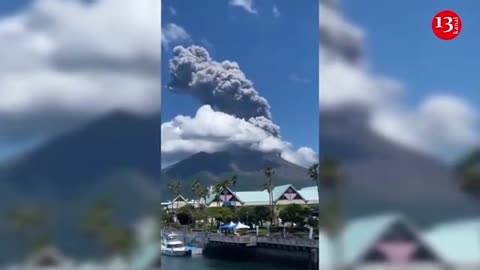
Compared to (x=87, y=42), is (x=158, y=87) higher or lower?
lower

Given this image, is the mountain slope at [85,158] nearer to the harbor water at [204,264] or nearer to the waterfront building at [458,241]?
the waterfront building at [458,241]

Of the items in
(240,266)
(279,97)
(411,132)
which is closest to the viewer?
(411,132)

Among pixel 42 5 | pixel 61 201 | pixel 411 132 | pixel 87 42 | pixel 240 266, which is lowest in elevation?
pixel 240 266

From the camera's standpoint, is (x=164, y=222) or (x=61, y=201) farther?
(x=164, y=222)

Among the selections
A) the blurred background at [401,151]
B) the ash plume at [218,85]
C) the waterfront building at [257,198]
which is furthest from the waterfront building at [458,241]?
the ash plume at [218,85]

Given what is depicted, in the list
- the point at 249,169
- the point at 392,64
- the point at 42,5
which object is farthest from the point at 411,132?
the point at 249,169

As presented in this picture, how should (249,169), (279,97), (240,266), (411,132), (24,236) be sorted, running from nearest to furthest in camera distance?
(24,236) → (411,132) → (279,97) → (249,169) → (240,266)

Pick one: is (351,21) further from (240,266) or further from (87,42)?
(240,266)
